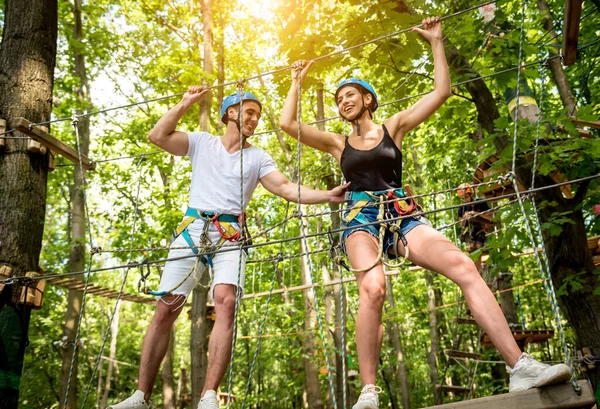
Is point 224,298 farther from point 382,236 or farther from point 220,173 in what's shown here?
point 382,236

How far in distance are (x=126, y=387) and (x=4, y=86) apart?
19.4 meters

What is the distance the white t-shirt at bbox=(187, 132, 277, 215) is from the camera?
9.23ft

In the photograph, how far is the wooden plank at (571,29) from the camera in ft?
8.58

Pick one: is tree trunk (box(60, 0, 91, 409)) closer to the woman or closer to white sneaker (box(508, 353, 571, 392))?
the woman

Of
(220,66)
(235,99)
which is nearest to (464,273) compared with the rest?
(235,99)

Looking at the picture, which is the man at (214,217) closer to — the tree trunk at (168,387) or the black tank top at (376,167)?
the black tank top at (376,167)

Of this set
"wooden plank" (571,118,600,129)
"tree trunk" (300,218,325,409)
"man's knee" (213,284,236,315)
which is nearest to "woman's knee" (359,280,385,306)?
"man's knee" (213,284,236,315)

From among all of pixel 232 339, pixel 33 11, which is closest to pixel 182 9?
pixel 33 11

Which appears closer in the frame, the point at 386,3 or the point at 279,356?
the point at 386,3

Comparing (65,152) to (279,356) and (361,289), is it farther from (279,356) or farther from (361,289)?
(279,356)

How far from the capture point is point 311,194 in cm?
278

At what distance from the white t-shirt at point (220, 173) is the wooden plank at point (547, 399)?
61.5 inches

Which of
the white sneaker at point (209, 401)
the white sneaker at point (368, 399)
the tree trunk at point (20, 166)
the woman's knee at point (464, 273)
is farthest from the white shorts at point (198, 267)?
the tree trunk at point (20, 166)

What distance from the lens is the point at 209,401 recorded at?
2336 millimetres
